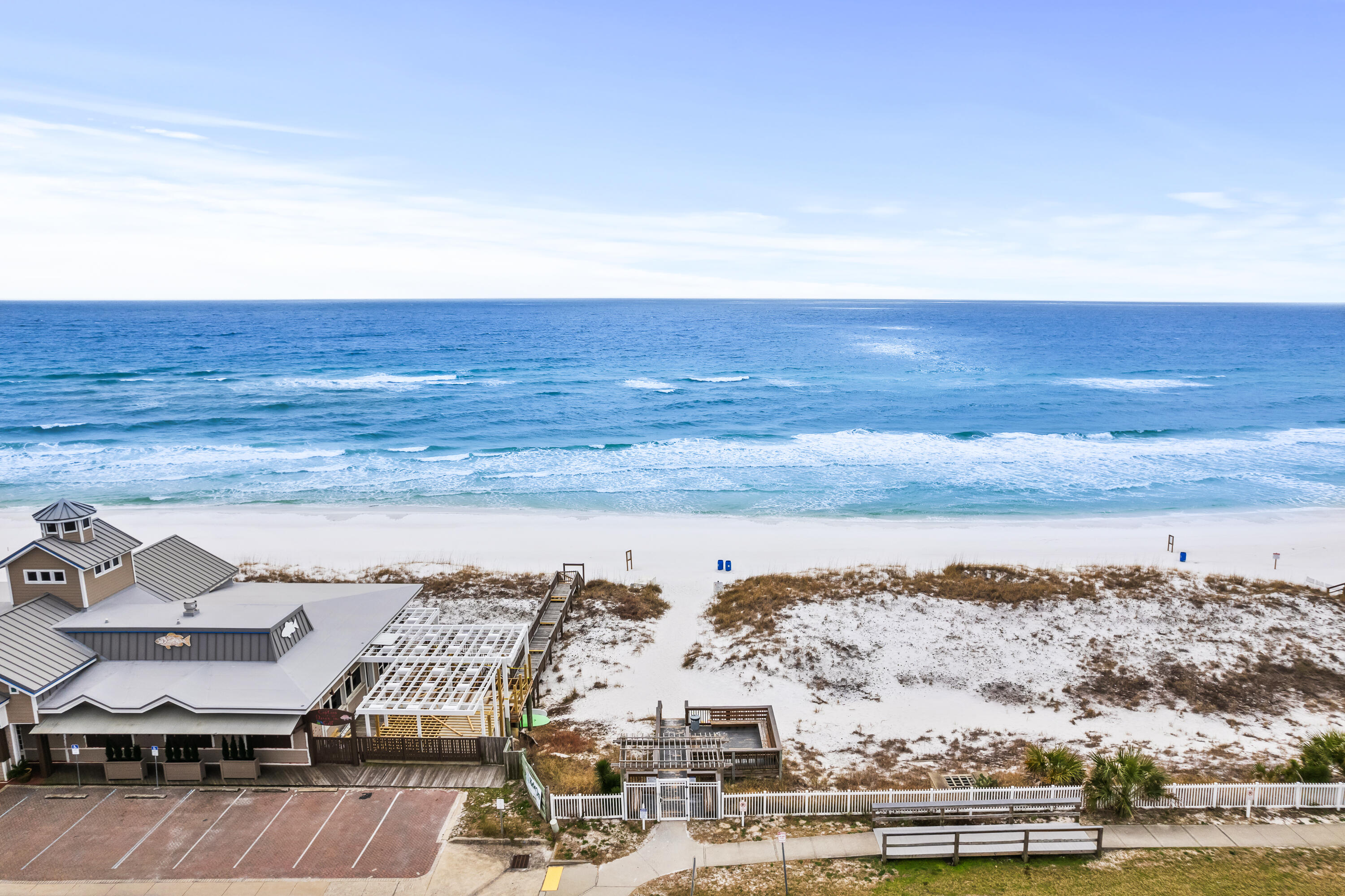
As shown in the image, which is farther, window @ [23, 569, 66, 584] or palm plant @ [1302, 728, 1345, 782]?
window @ [23, 569, 66, 584]

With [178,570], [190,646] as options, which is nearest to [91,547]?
[178,570]

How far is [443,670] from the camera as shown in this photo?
885 inches

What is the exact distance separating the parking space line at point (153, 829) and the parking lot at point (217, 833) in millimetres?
26

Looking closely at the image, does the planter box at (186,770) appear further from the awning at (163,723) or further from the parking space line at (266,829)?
the parking space line at (266,829)

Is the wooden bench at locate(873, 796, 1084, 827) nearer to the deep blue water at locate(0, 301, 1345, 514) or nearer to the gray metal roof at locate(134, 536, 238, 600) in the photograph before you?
the gray metal roof at locate(134, 536, 238, 600)

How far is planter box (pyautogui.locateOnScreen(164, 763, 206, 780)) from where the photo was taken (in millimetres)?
19156

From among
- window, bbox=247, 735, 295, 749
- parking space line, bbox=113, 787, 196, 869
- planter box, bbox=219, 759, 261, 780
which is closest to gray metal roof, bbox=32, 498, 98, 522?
window, bbox=247, 735, 295, 749

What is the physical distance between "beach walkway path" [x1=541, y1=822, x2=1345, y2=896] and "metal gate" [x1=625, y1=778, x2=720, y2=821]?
65cm

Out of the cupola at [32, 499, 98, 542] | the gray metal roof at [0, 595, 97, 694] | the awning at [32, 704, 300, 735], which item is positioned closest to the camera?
the awning at [32, 704, 300, 735]

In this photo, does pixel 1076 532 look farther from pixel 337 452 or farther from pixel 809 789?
pixel 337 452

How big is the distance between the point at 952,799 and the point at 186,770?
18206 mm

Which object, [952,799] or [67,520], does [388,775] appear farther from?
[952,799]

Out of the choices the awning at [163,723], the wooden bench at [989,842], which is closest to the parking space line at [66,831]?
the awning at [163,723]

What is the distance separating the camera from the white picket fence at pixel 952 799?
17.2 metres
